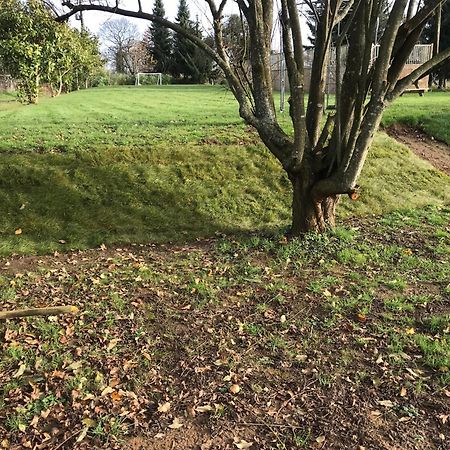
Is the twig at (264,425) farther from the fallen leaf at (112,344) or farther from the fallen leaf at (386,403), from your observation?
the fallen leaf at (112,344)

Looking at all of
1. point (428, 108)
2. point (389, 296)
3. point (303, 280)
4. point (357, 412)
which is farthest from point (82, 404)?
point (428, 108)

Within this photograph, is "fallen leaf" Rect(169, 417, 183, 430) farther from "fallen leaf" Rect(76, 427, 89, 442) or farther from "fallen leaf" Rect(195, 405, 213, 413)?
"fallen leaf" Rect(76, 427, 89, 442)

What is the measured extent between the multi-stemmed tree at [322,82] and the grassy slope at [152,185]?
1535mm

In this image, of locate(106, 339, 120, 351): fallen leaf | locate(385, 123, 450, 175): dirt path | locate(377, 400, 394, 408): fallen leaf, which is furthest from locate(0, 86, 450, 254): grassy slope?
locate(377, 400, 394, 408): fallen leaf

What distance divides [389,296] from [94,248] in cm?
400

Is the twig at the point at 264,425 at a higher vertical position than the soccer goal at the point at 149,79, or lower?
lower

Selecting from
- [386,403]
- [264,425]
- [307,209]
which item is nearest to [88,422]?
[264,425]

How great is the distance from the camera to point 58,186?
8.04 meters

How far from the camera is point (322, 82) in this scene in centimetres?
608

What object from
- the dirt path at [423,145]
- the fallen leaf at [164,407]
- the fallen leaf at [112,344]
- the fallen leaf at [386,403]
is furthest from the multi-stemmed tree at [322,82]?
the dirt path at [423,145]

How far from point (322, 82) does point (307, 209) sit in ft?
5.46

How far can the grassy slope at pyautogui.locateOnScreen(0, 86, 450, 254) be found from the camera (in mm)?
7270

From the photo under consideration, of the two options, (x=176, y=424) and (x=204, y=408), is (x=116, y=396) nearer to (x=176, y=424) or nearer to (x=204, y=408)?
(x=176, y=424)

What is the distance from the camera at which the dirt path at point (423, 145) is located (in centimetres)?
1095
